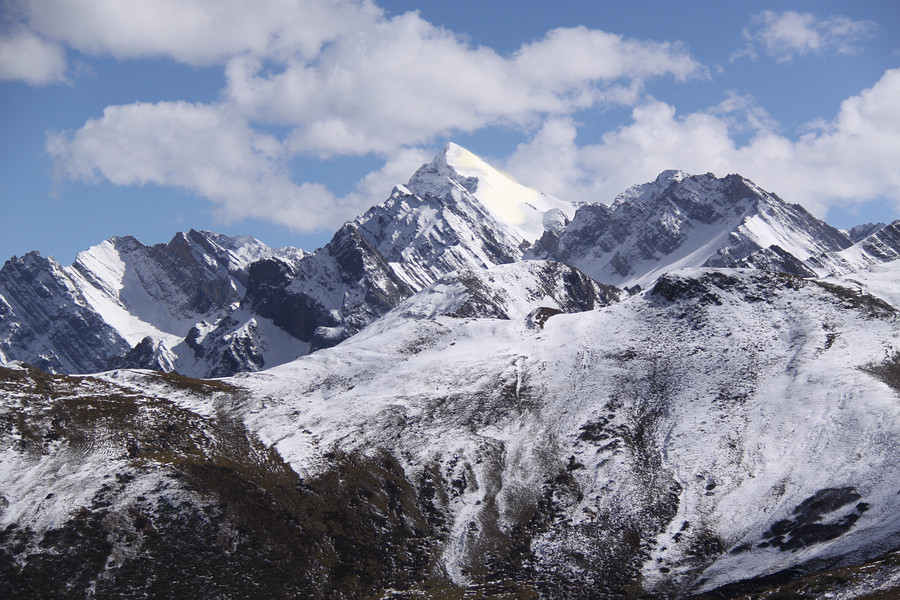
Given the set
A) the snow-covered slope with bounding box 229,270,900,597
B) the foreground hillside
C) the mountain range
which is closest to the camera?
the mountain range

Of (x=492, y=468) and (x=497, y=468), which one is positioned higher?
(x=492, y=468)

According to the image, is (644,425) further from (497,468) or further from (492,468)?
(492,468)

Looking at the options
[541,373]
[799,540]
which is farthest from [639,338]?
[799,540]

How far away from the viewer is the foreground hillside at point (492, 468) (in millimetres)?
71625

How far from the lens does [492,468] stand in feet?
305

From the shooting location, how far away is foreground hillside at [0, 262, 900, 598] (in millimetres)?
71625

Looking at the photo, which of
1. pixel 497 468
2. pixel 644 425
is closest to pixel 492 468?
pixel 497 468

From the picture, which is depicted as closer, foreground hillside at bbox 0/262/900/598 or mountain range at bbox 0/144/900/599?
mountain range at bbox 0/144/900/599

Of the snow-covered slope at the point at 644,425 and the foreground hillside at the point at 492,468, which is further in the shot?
the snow-covered slope at the point at 644,425

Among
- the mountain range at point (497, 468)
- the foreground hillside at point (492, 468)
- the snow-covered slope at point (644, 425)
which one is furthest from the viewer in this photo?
the snow-covered slope at point (644, 425)

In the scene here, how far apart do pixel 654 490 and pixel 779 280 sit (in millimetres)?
61927

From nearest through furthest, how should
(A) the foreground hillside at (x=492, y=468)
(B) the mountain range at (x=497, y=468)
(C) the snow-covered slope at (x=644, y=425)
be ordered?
(B) the mountain range at (x=497, y=468)
(A) the foreground hillside at (x=492, y=468)
(C) the snow-covered slope at (x=644, y=425)

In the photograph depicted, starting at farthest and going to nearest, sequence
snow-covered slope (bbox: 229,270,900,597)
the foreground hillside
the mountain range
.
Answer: snow-covered slope (bbox: 229,270,900,597) → the foreground hillside → the mountain range

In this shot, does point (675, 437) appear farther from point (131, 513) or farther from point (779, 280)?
point (131, 513)
